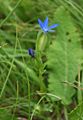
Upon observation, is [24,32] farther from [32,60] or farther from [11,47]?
[32,60]

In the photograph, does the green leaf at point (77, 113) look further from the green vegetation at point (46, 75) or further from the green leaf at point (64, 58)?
the green leaf at point (64, 58)

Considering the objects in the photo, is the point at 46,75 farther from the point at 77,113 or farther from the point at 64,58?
the point at 77,113

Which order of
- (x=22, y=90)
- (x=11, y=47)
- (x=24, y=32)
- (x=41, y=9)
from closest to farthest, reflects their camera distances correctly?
(x=22, y=90), (x=11, y=47), (x=24, y=32), (x=41, y=9)

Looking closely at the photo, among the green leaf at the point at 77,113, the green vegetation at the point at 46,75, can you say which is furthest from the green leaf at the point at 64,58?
the green leaf at the point at 77,113

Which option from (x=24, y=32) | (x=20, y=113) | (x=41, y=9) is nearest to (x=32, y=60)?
(x=20, y=113)

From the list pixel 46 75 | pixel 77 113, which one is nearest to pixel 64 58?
pixel 46 75

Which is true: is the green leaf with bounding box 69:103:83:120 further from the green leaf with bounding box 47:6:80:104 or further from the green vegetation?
the green leaf with bounding box 47:6:80:104

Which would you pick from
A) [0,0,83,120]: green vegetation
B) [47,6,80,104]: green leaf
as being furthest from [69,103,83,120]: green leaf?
[47,6,80,104]: green leaf
